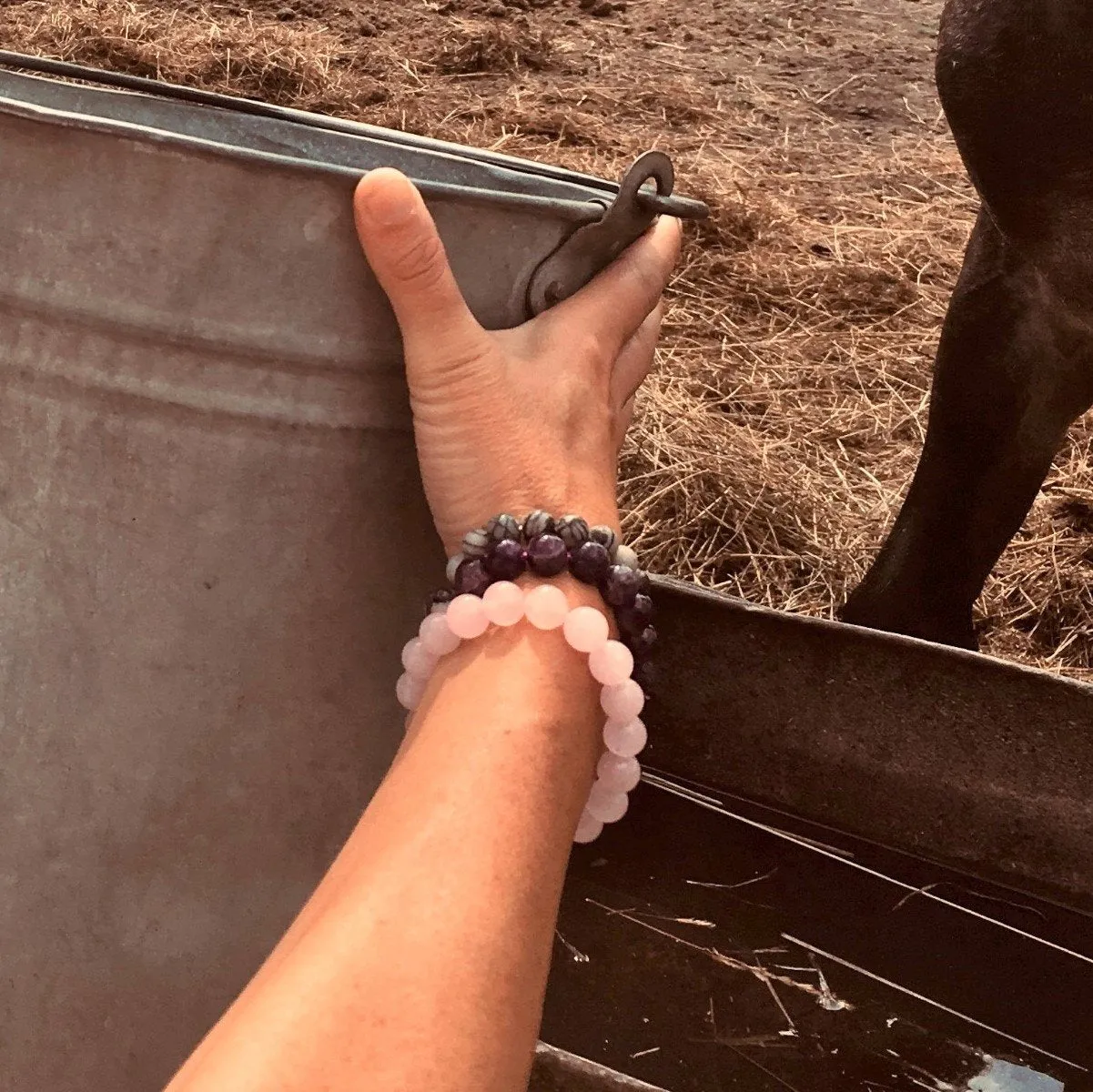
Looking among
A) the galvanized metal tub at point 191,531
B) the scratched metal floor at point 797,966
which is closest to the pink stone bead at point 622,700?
the galvanized metal tub at point 191,531

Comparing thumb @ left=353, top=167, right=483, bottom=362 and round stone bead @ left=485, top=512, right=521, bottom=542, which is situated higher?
thumb @ left=353, top=167, right=483, bottom=362

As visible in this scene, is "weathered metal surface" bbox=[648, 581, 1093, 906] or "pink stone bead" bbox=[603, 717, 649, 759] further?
"weathered metal surface" bbox=[648, 581, 1093, 906]

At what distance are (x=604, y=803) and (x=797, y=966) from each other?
0.47 meters

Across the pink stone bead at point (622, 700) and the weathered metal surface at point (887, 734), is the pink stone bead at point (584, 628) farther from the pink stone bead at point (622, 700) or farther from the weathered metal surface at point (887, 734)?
the weathered metal surface at point (887, 734)

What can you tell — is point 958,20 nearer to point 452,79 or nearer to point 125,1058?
point 125,1058

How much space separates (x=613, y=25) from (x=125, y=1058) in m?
3.09

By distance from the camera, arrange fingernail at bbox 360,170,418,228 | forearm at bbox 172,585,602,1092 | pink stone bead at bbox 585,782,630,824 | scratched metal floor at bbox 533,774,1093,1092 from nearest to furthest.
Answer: forearm at bbox 172,585,602,1092 → fingernail at bbox 360,170,418,228 → pink stone bead at bbox 585,782,630,824 → scratched metal floor at bbox 533,774,1093,1092

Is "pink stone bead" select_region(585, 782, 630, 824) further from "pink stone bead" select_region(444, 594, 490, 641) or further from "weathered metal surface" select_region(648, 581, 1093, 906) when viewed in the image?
"weathered metal surface" select_region(648, 581, 1093, 906)

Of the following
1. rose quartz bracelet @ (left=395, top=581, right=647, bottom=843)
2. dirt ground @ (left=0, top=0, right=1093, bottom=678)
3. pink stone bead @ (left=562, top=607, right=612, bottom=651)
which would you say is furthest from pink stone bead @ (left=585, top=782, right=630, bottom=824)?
dirt ground @ (left=0, top=0, right=1093, bottom=678)

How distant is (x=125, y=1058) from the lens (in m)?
0.73

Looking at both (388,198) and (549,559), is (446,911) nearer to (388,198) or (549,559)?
(549,559)

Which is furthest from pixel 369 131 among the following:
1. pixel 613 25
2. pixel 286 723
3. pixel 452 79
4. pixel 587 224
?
pixel 613 25

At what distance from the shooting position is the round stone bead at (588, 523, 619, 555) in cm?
61

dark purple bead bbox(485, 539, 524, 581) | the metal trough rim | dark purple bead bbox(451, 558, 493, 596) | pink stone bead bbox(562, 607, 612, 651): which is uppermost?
the metal trough rim
